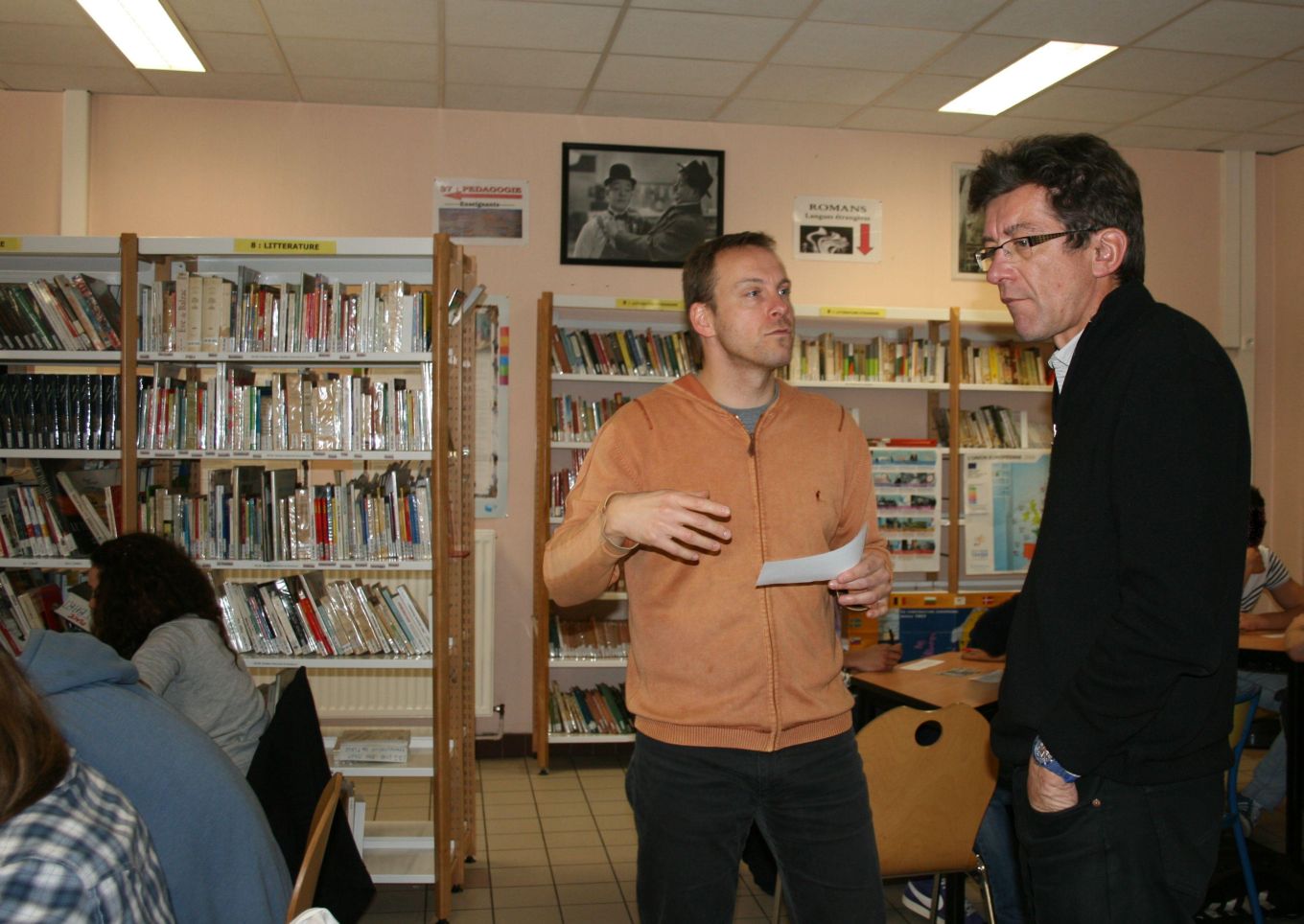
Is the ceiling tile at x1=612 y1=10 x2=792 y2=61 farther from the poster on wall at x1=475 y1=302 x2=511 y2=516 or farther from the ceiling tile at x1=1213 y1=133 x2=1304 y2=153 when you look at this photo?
the ceiling tile at x1=1213 y1=133 x2=1304 y2=153

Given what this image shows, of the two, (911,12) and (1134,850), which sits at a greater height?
(911,12)

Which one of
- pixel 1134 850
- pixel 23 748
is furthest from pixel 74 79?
pixel 1134 850

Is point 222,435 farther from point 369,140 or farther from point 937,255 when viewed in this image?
point 937,255

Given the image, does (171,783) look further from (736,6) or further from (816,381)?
(816,381)

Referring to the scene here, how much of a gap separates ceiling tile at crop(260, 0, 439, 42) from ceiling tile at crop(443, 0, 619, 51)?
10 centimetres

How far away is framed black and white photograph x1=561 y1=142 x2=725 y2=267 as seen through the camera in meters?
5.62

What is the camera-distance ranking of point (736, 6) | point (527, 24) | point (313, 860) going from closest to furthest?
point (313, 860)
point (736, 6)
point (527, 24)

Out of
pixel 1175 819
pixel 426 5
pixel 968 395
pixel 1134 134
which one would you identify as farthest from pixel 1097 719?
pixel 1134 134

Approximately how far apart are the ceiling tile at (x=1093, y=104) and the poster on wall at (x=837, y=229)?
921 mm

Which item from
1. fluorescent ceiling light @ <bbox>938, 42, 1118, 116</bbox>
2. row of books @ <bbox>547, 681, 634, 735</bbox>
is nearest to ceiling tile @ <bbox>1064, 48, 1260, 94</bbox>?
fluorescent ceiling light @ <bbox>938, 42, 1118, 116</bbox>

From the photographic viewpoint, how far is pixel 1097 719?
4.59 feet

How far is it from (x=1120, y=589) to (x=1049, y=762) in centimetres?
27

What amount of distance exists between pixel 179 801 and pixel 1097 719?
135 centimetres

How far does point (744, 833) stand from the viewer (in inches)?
73.9
